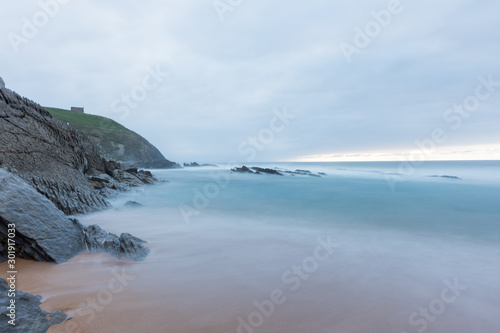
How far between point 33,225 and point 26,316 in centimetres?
228

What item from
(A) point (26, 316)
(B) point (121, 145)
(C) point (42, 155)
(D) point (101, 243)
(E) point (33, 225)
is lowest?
(A) point (26, 316)

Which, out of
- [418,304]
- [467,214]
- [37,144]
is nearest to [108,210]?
[37,144]

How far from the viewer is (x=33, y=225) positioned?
14.2 ft

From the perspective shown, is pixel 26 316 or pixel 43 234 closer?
pixel 26 316

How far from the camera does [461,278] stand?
460 cm

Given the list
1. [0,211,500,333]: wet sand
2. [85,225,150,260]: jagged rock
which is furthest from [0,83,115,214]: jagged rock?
[0,211,500,333]: wet sand

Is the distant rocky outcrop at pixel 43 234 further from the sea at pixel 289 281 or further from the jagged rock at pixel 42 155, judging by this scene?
the jagged rock at pixel 42 155

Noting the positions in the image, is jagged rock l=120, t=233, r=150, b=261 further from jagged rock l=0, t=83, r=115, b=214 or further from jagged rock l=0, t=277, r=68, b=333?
jagged rock l=0, t=83, r=115, b=214

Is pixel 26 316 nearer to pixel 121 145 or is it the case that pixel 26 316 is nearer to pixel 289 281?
pixel 289 281

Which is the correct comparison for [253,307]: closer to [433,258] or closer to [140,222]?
[433,258]

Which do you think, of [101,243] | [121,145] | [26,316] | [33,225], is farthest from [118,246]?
[121,145]

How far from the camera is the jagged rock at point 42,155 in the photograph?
768 centimetres

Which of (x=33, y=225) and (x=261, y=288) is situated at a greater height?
(x=33, y=225)

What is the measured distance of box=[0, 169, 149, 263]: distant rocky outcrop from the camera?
4.17 meters
